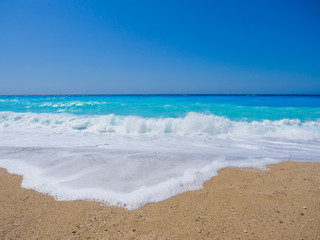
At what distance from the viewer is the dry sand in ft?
5.75

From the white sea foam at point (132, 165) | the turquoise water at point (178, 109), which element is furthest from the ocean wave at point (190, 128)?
the turquoise water at point (178, 109)

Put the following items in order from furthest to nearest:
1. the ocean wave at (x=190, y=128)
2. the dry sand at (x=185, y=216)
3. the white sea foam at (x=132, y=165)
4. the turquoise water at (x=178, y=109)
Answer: the turquoise water at (x=178, y=109) → the ocean wave at (x=190, y=128) → the white sea foam at (x=132, y=165) → the dry sand at (x=185, y=216)

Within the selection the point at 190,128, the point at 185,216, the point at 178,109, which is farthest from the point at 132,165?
the point at 178,109

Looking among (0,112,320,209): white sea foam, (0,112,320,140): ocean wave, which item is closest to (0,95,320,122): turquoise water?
(0,112,320,140): ocean wave

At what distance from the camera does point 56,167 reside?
3.29 m

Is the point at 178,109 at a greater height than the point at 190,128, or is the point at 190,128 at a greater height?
the point at 178,109

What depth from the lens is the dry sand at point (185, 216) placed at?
175 cm

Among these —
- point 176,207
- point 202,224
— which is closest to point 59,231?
point 176,207

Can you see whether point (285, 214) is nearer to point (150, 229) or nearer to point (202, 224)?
point (202, 224)

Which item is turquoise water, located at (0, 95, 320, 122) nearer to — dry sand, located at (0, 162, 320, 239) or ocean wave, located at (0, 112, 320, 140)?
ocean wave, located at (0, 112, 320, 140)

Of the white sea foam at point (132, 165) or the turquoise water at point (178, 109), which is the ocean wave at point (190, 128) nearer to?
the white sea foam at point (132, 165)

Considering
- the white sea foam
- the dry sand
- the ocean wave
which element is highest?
the ocean wave

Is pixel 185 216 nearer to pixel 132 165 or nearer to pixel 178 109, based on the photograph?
pixel 132 165

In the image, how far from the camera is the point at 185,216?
2.00 meters
